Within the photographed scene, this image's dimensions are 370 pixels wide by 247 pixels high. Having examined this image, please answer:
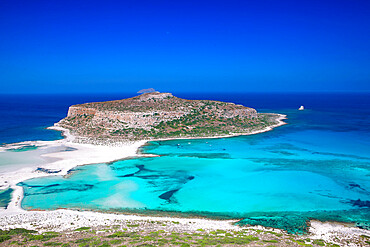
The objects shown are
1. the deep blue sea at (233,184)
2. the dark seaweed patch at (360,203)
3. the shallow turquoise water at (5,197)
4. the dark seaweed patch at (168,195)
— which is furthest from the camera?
the dark seaweed patch at (168,195)

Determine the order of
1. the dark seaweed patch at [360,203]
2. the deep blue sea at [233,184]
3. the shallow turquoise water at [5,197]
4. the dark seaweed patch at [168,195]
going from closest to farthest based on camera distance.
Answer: the deep blue sea at [233,184]
the shallow turquoise water at [5,197]
the dark seaweed patch at [360,203]
the dark seaweed patch at [168,195]

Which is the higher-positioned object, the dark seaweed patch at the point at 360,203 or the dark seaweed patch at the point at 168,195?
the dark seaweed patch at the point at 168,195

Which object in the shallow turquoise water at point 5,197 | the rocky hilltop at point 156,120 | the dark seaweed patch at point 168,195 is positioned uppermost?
the rocky hilltop at point 156,120

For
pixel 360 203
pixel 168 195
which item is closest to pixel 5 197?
pixel 168 195

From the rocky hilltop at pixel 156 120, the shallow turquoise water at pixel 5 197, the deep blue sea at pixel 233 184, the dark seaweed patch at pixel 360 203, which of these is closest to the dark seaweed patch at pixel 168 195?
the deep blue sea at pixel 233 184

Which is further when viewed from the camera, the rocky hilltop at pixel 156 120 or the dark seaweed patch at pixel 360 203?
the rocky hilltop at pixel 156 120

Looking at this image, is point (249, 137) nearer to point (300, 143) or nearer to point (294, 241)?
point (300, 143)

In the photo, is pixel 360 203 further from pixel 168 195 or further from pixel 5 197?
pixel 5 197

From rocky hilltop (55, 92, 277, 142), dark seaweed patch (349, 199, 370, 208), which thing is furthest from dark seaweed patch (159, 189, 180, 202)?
rocky hilltop (55, 92, 277, 142)

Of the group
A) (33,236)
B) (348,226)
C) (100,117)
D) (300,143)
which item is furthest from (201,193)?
(100,117)

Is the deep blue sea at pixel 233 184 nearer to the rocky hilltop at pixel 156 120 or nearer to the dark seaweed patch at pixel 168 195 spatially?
the dark seaweed patch at pixel 168 195
